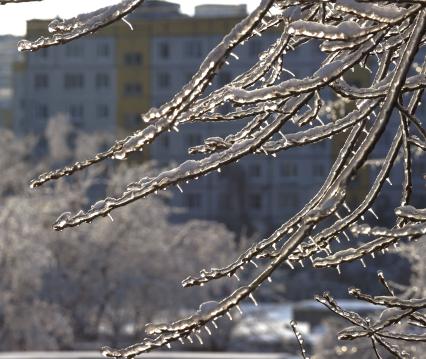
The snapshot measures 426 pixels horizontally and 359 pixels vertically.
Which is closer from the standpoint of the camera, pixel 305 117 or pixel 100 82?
pixel 305 117

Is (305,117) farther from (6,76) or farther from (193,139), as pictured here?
(6,76)

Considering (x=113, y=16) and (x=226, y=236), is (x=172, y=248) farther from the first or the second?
(x=113, y=16)

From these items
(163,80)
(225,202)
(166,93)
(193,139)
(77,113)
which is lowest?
(225,202)

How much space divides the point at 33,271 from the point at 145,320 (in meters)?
3.88

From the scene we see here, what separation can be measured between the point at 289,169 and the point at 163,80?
742 cm

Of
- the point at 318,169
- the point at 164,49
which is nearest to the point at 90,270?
the point at 318,169

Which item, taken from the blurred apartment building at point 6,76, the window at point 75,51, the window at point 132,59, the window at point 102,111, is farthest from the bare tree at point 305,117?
the blurred apartment building at point 6,76

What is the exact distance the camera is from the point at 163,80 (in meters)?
→ 58.1

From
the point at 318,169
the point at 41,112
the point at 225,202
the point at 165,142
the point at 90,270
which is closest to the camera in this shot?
the point at 90,270

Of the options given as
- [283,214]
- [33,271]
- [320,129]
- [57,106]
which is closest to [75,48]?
[57,106]

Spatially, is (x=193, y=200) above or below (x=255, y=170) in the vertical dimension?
below

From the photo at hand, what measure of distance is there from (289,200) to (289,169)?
1447 millimetres

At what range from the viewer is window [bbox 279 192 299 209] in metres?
56.6

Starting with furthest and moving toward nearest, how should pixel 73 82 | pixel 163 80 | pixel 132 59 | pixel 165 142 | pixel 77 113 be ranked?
pixel 73 82 → pixel 77 113 → pixel 132 59 → pixel 163 80 → pixel 165 142
